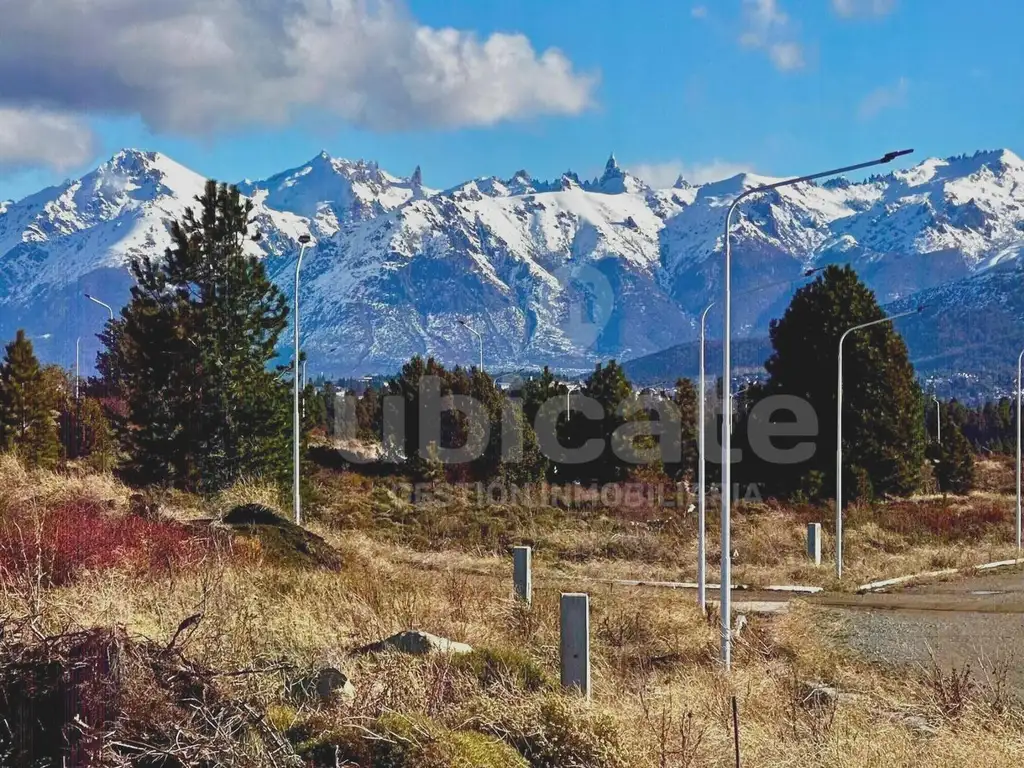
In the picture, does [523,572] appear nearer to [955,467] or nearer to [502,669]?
[502,669]

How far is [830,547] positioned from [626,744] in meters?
26.7

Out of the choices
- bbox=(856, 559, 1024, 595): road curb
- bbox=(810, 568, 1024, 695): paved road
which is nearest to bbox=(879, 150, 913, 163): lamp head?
bbox=(810, 568, 1024, 695): paved road

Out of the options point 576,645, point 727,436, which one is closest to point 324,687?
point 576,645

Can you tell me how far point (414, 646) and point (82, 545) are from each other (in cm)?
416

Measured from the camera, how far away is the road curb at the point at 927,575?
82.7 feet

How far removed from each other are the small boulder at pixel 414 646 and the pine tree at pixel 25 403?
29878 mm

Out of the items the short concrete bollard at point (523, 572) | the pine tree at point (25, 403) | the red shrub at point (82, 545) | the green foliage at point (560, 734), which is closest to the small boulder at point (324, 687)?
the green foliage at point (560, 734)

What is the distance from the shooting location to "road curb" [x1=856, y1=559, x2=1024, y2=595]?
993 inches

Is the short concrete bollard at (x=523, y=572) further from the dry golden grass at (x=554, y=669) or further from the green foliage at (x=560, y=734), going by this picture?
the green foliage at (x=560, y=734)

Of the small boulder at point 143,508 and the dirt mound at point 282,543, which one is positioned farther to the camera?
the small boulder at point 143,508

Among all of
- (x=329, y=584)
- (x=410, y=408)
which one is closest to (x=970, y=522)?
A: (x=410, y=408)

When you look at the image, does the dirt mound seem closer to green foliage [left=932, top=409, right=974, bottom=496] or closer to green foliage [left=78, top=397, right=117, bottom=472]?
green foliage [left=78, top=397, right=117, bottom=472]

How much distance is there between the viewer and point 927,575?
2791cm

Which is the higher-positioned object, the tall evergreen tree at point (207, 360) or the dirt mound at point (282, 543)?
the tall evergreen tree at point (207, 360)
